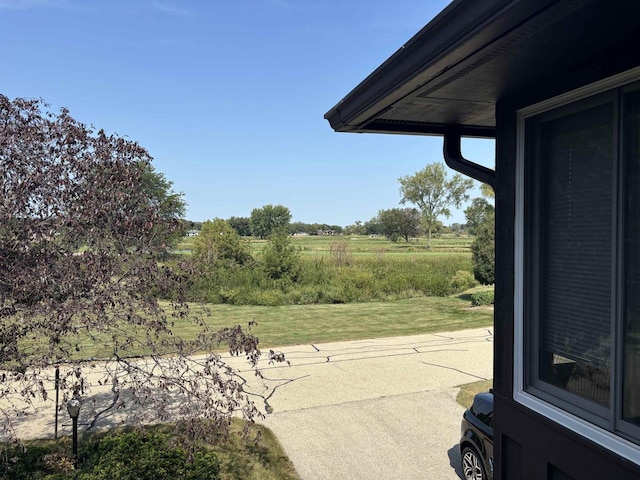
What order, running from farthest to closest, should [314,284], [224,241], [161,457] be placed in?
[224,241] → [314,284] → [161,457]

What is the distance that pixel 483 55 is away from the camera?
5.63 ft

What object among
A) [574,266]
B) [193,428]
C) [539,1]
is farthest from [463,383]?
[539,1]

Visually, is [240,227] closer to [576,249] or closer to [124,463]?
[124,463]

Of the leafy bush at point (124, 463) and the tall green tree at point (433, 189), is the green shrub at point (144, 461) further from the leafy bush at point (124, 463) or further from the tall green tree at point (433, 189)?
the tall green tree at point (433, 189)

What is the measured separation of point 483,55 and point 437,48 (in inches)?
7.5

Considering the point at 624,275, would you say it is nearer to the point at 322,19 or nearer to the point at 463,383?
the point at 463,383

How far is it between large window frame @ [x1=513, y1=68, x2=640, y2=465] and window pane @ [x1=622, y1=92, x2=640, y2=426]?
0.03 m

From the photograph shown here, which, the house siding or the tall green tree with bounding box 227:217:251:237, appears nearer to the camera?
the house siding

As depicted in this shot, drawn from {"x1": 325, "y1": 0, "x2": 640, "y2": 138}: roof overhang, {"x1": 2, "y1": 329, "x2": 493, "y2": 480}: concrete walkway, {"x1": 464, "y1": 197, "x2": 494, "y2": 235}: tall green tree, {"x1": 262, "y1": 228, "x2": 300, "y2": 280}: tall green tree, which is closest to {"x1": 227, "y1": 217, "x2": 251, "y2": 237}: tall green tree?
{"x1": 262, "y1": 228, "x2": 300, "y2": 280}: tall green tree

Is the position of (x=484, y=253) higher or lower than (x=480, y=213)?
lower

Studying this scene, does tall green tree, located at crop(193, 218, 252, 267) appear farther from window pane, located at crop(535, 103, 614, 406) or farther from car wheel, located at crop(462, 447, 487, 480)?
window pane, located at crop(535, 103, 614, 406)

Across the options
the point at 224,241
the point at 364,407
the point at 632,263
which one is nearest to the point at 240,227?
the point at 224,241

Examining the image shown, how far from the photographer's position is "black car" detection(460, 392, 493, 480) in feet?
13.3

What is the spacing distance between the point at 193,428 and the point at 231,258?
1843 cm
